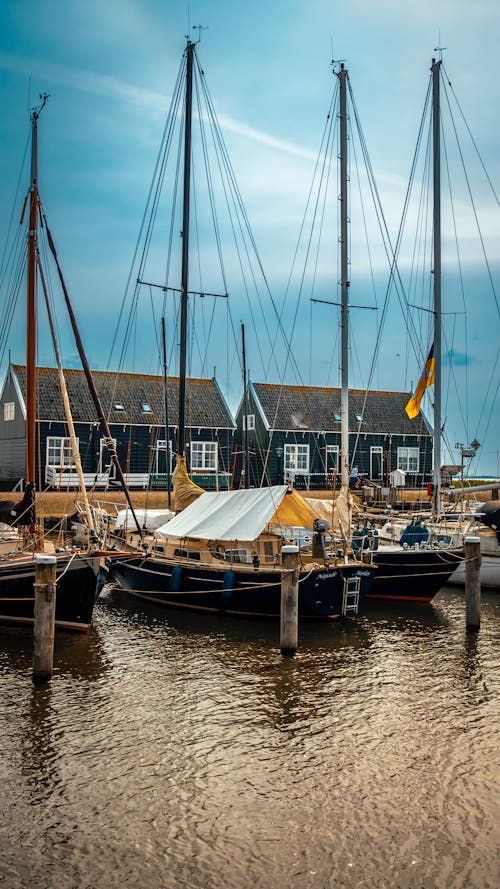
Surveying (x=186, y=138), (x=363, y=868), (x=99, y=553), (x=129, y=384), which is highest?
(x=186, y=138)

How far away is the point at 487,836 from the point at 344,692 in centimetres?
553

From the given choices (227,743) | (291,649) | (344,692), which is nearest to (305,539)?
(291,649)

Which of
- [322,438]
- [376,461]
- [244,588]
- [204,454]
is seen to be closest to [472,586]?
[244,588]

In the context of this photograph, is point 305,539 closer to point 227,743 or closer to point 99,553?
point 99,553

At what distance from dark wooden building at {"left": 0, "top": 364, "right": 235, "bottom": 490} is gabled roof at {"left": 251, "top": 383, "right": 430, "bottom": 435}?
3.83 m

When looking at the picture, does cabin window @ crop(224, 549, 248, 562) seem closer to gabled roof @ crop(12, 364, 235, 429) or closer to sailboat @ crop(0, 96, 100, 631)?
sailboat @ crop(0, 96, 100, 631)

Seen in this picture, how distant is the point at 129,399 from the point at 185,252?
24572 millimetres

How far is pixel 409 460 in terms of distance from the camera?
196 feet

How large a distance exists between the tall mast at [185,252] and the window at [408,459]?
33688mm

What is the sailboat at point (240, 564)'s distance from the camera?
19.3 metres

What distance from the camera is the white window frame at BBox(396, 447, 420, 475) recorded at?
59344 millimetres

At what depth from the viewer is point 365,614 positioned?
21.6m

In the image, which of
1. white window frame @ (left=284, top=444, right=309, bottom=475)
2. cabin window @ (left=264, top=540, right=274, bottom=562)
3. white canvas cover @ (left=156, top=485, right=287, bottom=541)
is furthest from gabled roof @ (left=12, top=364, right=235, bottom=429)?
cabin window @ (left=264, top=540, right=274, bottom=562)

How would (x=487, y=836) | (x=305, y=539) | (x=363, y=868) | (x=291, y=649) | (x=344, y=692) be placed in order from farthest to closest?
(x=305, y=539)
(x=291, y=649)
(x=344, y=692)
(x=487, y=836)
(x=363, y=868)
